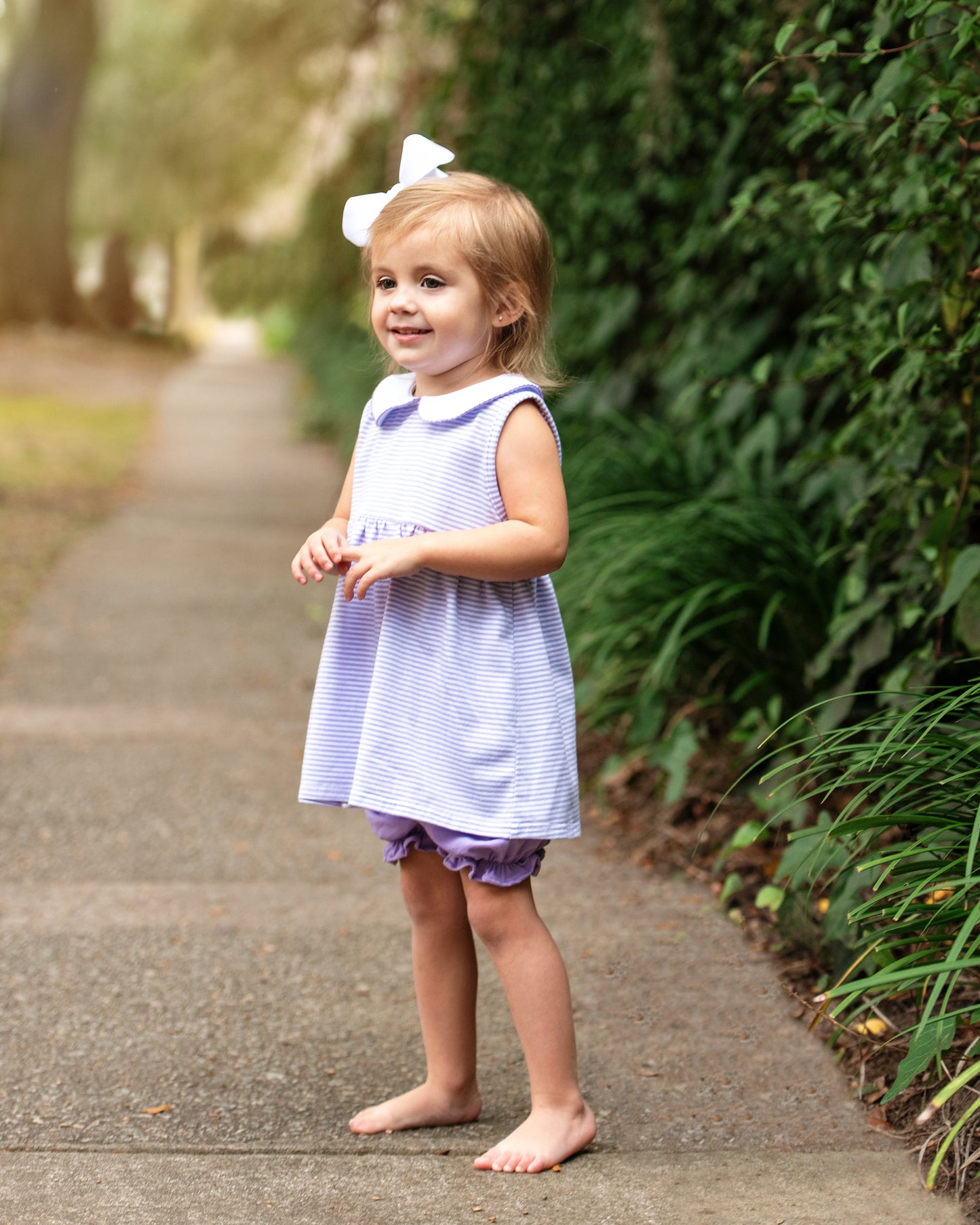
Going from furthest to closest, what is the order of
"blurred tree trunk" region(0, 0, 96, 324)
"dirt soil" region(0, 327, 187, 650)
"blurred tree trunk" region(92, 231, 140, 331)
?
1. "blurred tree trunk" region(92, 231, 140, 331)
2. "blurred tree trunk" region(0, 0, 96, 324)
3. "dirt soil" region(0, 327, 187, 650)

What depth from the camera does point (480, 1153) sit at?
2.33 meters

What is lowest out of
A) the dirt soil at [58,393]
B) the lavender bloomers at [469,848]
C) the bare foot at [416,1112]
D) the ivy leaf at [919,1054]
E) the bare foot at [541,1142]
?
the dirt soil at [58,393]

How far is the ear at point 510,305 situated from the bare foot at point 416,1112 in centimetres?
126

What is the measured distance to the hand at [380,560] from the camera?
210 centimetres

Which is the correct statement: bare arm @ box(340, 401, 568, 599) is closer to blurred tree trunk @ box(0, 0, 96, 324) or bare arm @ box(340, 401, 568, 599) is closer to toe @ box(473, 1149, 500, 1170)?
toe @ box(473, 1149, 500, 1170)

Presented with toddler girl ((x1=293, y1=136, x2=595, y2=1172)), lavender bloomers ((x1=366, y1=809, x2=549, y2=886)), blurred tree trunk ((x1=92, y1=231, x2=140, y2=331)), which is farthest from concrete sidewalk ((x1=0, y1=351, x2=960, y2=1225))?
blurred tree trunk ((x1=92, y1=231, x2=140, y2=331))

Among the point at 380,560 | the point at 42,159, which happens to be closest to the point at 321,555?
the point at 380,560

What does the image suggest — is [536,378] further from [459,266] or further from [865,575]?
[865,575]

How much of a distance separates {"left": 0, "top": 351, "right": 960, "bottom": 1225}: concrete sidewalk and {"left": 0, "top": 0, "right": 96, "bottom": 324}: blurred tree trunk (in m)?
18.2

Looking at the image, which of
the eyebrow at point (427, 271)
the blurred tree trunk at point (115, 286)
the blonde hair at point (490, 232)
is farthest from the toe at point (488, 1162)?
the blurred tree trunk at point (115, 286)

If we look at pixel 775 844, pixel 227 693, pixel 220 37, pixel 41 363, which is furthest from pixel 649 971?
pixel 41 363

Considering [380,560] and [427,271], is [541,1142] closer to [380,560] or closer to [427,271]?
[380,560]

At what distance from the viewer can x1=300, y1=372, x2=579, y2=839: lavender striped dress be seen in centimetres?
220

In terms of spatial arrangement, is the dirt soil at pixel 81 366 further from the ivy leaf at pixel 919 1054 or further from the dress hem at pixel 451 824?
the ivy leaf at pixel 919 1054
